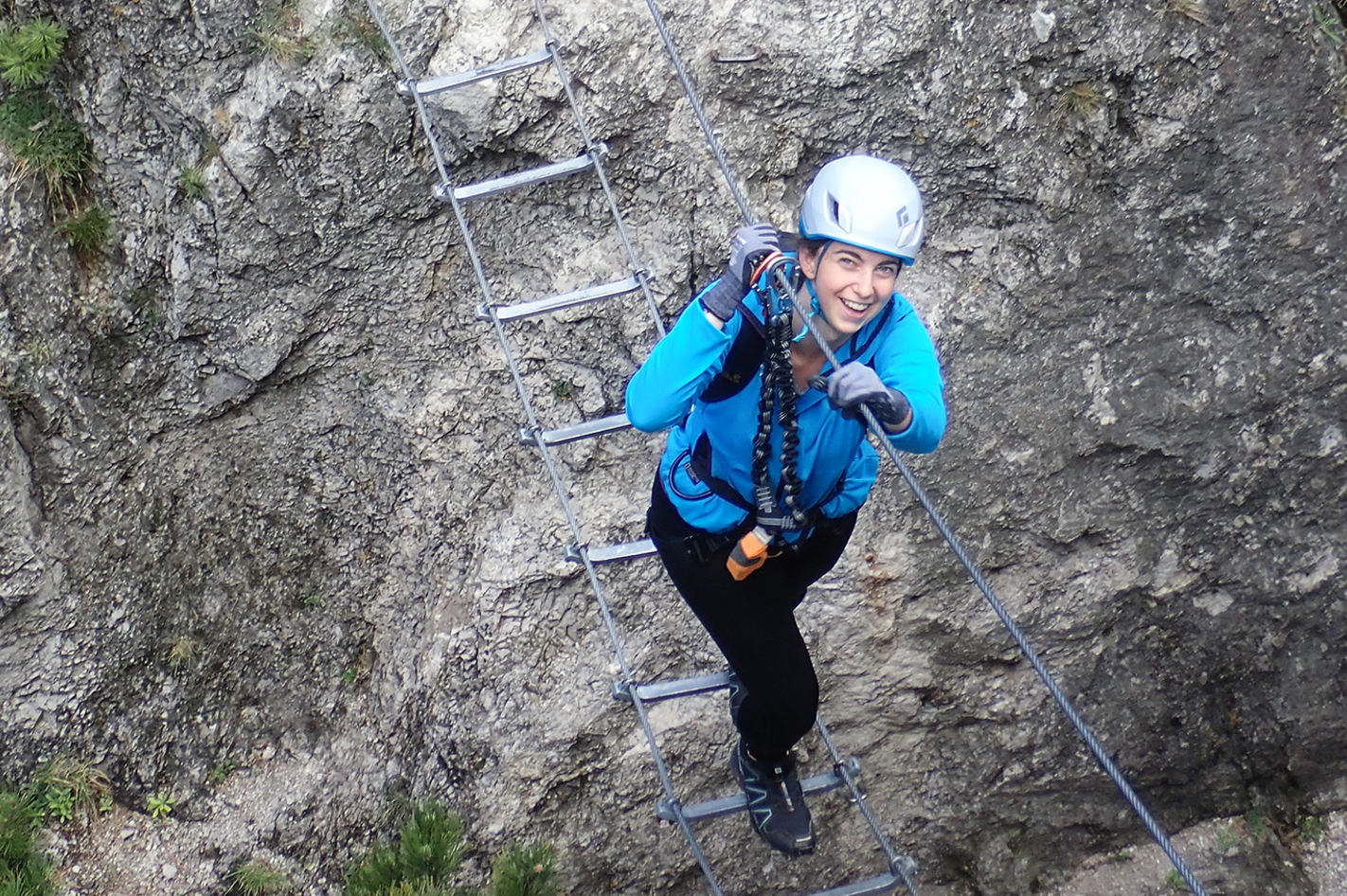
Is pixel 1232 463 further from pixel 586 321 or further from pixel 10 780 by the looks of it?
pixel 10 780

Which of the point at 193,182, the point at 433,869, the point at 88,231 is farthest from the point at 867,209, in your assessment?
the point at 88,231

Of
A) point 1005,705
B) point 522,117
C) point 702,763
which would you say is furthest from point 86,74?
point 1005,705

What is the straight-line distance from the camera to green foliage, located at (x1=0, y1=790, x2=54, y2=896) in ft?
14.8

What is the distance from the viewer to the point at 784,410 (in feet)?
9.57

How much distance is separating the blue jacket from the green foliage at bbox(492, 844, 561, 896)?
61.2 inches

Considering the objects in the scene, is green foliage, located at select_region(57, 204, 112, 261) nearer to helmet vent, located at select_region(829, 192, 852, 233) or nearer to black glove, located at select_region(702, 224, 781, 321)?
black glove, located at select_region(702, 224, 781, 321)

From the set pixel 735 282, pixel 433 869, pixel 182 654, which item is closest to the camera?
pixel 735 282

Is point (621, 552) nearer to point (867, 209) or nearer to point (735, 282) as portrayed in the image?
point (735, 282)

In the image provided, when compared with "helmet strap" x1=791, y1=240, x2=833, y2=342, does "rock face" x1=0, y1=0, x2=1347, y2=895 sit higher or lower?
lower

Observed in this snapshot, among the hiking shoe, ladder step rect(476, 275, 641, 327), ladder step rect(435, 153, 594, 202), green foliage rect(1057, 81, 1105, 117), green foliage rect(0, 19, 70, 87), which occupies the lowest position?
the hiking shoe

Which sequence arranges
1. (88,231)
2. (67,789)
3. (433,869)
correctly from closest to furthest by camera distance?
(433,869), (88,231), (67,789)

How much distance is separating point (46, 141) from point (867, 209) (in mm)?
3561

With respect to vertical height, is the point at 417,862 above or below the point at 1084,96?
below

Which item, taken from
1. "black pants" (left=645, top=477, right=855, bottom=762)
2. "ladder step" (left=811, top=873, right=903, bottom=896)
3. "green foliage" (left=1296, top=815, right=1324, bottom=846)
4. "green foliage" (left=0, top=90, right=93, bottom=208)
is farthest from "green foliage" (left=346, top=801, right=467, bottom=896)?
"green foliage" (left=1296, top=815, right=1324, bottom=846)
